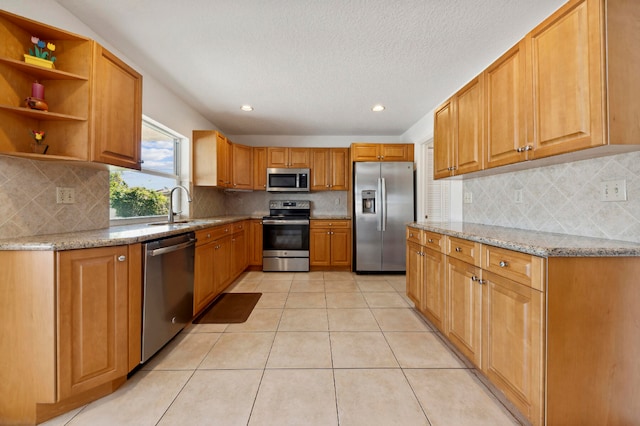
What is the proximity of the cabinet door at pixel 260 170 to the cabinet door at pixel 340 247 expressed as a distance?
4.83 feet

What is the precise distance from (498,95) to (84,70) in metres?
2.67

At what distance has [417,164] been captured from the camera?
397cm

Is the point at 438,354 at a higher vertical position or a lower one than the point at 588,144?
lower

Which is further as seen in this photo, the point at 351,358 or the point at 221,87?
the point at 221,87

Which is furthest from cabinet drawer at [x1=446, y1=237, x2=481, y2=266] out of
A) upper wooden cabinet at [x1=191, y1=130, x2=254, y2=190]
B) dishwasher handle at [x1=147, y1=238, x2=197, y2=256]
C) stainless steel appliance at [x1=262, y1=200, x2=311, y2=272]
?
upper wooden cabinet at [x1=191, y1=130, x2=254, y2=190]

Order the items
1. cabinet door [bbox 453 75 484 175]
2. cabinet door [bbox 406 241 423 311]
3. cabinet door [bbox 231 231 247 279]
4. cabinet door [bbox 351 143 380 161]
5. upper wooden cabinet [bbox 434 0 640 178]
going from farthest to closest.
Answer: cabinet door [bbox 351 143 380 161]
cabinet door [bbox 231 231 247 279]
cabinet door [bbox 406 241 423 311]
cabinet door [bbox 453 75 484 175]
upper wooden cabinet [bbox 434 0 640 178]

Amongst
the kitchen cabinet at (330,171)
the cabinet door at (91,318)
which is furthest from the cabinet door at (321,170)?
the cabinet door at (91,318)

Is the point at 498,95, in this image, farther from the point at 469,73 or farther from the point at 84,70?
the point at 84,70

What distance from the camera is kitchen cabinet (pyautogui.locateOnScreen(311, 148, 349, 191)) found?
4.46 m

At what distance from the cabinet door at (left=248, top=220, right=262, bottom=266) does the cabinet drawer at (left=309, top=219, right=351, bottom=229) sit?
872mm

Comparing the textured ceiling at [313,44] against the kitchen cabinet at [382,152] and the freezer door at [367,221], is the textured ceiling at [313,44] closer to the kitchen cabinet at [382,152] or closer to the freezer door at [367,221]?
the kitchen cabinet at [382,152]

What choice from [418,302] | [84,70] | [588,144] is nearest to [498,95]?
[588,144]

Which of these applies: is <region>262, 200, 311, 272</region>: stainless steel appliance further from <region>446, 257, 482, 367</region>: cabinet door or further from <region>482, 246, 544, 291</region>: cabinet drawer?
<region>482, 246, 544, 291</region>: cabinet drawer

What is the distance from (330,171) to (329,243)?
1.25 m
